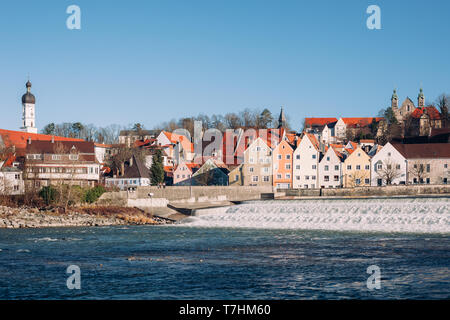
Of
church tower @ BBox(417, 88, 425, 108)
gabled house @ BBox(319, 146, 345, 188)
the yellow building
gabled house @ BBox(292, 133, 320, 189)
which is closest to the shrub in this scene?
gabled house @ BBox(292, 133, 320, 189)

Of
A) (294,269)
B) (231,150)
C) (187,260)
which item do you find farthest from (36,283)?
(231,150)

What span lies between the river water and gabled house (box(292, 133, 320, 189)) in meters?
23.0

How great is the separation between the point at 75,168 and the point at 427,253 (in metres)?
53.0

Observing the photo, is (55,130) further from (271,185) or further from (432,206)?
(432,206)

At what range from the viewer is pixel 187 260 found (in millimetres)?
30609

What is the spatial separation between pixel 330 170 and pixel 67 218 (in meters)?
37.4

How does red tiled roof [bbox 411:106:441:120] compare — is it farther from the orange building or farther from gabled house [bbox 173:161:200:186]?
gabled house [bbox 173:161:200:186]

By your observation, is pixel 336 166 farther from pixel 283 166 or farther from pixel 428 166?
pixel 428 166

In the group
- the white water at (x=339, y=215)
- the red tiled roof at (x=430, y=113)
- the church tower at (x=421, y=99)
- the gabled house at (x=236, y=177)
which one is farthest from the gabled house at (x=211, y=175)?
the church tower at (x=421, y=99)

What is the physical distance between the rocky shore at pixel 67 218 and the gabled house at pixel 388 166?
32.6m

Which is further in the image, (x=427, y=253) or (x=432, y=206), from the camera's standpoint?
(x=432, y=206)

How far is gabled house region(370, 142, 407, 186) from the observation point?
76375 millimetres

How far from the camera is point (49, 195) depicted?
63250 mm

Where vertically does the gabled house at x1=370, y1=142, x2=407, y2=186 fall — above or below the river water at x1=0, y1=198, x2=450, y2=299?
above
